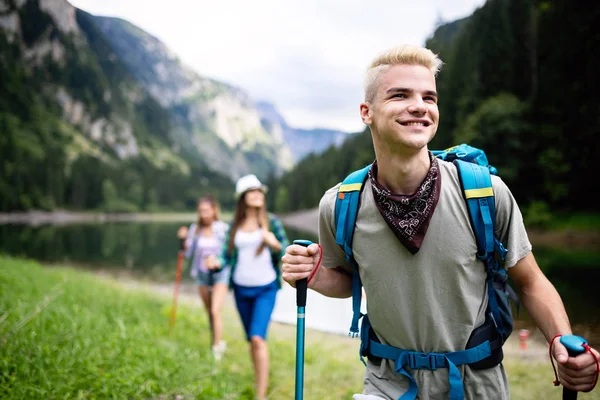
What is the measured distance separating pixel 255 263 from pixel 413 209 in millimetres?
4350

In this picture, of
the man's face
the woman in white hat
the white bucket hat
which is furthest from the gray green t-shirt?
the white bucket hat

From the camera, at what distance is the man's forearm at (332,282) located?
2.82 metres

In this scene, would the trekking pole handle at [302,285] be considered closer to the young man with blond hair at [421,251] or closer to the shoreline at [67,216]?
the young man with blond hair at [421,251]

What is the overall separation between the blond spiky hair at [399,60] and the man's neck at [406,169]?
1.30 feet

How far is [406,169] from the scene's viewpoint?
2467mm

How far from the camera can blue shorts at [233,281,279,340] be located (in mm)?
6125

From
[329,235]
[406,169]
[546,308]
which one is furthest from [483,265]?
[329,235]

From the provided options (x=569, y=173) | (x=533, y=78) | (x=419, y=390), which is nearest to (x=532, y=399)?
(x=419, y=390)

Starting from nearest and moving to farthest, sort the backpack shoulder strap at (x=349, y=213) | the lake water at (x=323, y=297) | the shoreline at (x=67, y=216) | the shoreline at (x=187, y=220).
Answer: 1. the backpack shoulder strap at (x=349, y=213)
2. the lake water at (x=323, y=297)
3. the shoreline at (x=187, y=220)
4. the shoreline at (x=67, y=216)

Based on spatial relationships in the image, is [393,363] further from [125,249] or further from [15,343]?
[125,249]

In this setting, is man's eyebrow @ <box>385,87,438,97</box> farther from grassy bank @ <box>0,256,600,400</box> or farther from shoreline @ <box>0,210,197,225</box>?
shoreline @ <box>0,210,197,225</box>

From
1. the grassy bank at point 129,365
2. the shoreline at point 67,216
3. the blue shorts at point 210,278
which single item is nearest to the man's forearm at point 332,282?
the grassy bank at point 129,365

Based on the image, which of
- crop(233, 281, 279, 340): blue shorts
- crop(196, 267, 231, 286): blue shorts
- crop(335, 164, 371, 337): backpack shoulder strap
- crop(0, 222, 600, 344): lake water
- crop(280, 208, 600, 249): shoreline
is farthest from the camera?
crop(280, 208, 600, 249): shoreline

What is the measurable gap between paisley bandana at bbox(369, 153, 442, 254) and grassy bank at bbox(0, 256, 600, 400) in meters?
3.60
